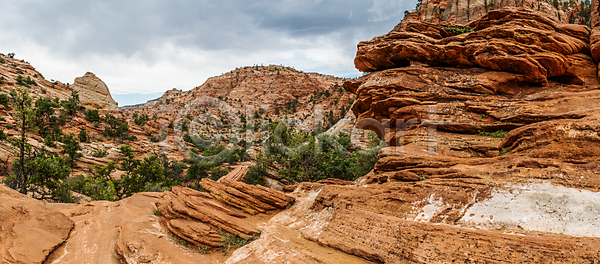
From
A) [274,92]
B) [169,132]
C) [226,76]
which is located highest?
[226,76]

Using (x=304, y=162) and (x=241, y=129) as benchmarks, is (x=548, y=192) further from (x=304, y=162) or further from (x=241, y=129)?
(x=241, y=129)

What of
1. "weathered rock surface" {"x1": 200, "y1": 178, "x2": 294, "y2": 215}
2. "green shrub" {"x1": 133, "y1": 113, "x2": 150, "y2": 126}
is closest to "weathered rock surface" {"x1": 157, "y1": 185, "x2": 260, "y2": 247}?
"weathered rock surface" {"x1": 200, "y1": 178, "x2": 294, "y2": 215}

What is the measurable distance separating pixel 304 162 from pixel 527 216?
25190 mm

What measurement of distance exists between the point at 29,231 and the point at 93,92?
9344cm

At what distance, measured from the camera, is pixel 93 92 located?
80.0 metres

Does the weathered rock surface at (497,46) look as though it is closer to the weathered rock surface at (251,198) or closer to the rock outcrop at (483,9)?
the weathered rock surface at (251,198)

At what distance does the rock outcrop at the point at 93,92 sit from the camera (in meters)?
75.7

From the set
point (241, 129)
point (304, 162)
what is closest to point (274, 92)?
point (241, 129)

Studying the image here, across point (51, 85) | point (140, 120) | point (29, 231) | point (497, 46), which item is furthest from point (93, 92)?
point (497, 46)

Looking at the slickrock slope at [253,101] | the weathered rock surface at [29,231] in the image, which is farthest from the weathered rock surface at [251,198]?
the slickrock slope at [253,101]

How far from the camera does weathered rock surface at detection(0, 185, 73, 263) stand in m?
7.07

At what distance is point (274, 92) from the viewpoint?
374ft

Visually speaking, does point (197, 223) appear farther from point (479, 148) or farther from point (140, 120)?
point (140, 120)

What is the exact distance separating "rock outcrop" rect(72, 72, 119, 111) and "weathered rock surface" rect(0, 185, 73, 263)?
83667mm
